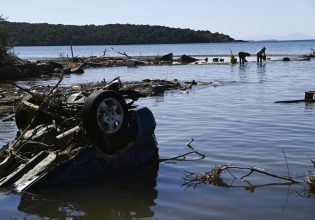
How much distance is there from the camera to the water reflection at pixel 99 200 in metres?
7.05

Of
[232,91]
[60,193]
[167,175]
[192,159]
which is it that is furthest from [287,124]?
[232,91]

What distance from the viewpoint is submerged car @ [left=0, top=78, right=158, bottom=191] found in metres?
7.86

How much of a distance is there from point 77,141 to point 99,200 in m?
1.27

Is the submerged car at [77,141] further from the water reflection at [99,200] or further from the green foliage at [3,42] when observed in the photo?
the green foliage at [3,42]

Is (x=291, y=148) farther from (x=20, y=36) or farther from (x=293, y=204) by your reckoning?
(x=20, y=36)

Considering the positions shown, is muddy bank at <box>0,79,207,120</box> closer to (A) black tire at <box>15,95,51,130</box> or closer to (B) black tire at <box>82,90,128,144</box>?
(A) black tire at <box>15,95,51,130</box>

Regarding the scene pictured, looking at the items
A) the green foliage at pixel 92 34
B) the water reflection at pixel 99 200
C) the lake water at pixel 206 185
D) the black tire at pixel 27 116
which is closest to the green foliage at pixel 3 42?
the lake water at pixel 206 185

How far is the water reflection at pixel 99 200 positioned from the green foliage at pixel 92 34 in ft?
524

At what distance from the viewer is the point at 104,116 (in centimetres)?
826

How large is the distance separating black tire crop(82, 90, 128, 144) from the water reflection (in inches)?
29.6

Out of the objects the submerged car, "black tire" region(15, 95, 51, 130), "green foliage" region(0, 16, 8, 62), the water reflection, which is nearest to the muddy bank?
"black tire" region(15, 95, 51, 130)

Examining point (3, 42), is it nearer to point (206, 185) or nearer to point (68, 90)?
point (68, 90)

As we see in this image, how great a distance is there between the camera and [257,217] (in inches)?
262

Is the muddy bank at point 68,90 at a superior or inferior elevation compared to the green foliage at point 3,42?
inferior
